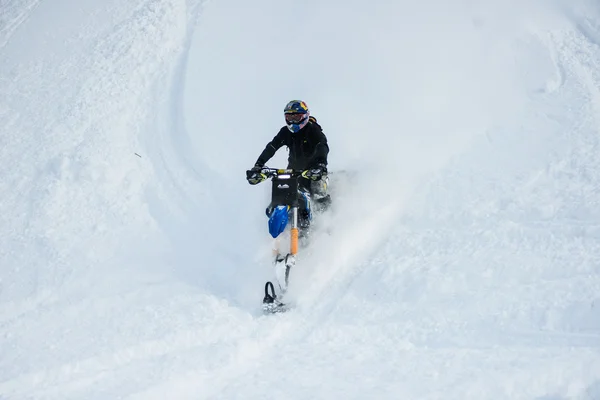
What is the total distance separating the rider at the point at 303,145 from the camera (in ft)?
24.0

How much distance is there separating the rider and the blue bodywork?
2.33 ft

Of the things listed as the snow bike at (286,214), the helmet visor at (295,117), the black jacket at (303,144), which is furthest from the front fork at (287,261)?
the helmet visor at (295,117)

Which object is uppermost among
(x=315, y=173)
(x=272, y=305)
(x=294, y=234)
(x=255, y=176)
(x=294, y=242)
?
(x=255, y=176)

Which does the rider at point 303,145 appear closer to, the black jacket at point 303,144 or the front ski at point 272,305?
the black jacket at point 303,144

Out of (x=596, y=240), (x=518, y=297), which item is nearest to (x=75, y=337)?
(x=518, y=297)

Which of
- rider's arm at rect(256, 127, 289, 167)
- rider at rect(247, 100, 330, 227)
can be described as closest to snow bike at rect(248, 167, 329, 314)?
rider at rect(247, 100, 330, 227)

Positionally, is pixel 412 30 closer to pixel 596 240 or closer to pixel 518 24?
pixel 518 24

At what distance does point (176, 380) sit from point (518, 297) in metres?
3.20

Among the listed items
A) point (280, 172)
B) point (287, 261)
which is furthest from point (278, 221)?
point (280, 172)

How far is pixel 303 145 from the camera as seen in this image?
7715mm

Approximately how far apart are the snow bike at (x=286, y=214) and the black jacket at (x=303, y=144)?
0.64 m

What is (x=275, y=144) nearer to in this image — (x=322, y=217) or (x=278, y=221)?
(x=322, y=217)

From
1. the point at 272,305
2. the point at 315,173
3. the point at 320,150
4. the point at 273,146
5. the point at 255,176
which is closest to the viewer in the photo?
the point at 272,305

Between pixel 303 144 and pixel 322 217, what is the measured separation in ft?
3.49
